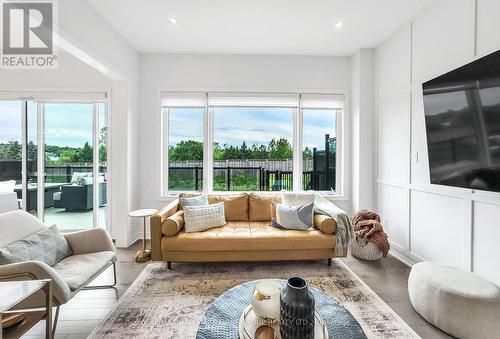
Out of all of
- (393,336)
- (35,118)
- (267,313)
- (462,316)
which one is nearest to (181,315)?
(267,313)

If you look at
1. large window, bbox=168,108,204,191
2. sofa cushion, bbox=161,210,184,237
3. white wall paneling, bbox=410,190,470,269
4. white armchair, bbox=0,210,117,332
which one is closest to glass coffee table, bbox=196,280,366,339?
white armchair, bbox=0,210,117,332

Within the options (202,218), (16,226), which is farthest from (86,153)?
(202,218)

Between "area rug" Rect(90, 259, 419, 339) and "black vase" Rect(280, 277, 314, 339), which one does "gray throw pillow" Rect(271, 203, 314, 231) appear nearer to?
"area rug" Rect(90, 259, 419, 339)

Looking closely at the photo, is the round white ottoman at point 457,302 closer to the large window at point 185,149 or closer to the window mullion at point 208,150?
the window mullion at point 208,150

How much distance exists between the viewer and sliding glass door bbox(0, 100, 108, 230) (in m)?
3.85

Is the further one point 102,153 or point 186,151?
point 186,151

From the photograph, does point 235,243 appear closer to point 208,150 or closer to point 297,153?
point 208,150

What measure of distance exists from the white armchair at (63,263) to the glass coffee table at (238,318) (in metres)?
1.08

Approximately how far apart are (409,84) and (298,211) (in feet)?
6.72

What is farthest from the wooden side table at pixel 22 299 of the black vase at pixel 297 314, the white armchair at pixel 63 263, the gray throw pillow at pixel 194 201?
the gray throw pillow at pixel 194 201

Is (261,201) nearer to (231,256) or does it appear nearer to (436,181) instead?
(231,256)

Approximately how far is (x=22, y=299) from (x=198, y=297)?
1294mm

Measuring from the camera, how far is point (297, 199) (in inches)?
131

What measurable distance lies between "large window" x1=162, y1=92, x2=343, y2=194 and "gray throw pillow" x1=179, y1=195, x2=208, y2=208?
71cm
